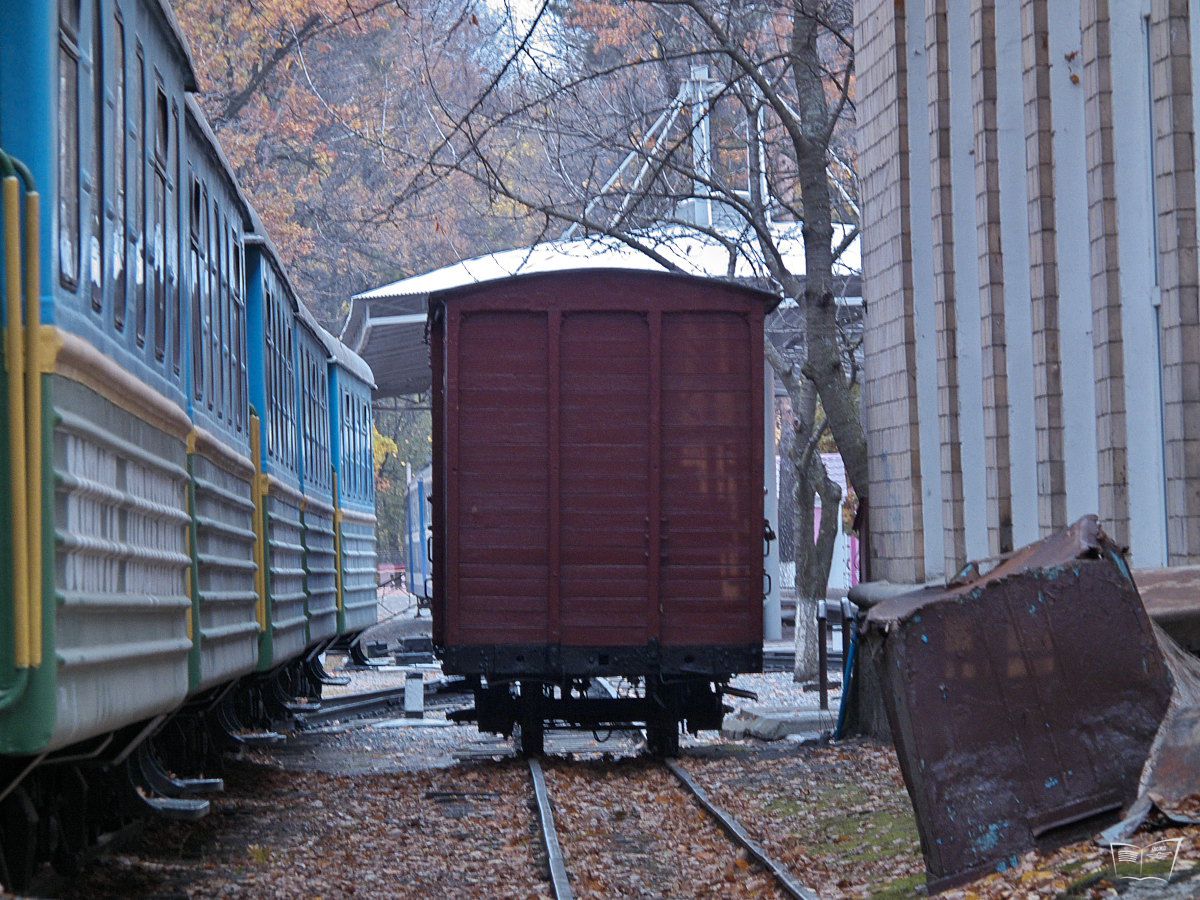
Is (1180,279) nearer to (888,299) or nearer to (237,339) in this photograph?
(888,299)

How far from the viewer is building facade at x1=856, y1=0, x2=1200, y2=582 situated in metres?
9.47

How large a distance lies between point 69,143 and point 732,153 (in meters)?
26.3

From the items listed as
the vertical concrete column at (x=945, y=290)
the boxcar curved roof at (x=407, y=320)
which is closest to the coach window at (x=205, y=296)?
the boxcar curved roof at (x=407, y=320)

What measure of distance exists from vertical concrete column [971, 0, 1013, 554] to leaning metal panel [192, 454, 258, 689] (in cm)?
495

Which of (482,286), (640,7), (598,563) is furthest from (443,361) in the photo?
(640,7)

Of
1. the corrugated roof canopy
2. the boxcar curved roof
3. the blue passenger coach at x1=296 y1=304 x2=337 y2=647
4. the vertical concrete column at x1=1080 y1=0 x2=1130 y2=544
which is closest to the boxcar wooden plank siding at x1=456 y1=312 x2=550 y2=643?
the boxcar curved roof

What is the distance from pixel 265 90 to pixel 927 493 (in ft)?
84.3

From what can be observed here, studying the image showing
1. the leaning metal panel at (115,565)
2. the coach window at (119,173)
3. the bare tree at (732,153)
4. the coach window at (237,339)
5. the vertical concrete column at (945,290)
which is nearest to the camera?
the leaning metal panel at (115,565)

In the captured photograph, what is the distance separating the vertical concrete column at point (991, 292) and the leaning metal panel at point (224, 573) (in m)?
4.95

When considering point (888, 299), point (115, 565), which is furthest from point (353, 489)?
point (115, 565)

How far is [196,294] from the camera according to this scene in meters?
8.32

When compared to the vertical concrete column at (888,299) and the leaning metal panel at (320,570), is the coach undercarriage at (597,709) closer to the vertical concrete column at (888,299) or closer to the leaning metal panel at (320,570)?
the leaning metal panel at (320,570)

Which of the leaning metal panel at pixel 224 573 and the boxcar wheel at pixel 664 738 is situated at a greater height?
the leaning metal panel at pixel 224 573

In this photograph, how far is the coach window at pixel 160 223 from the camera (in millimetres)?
6980
